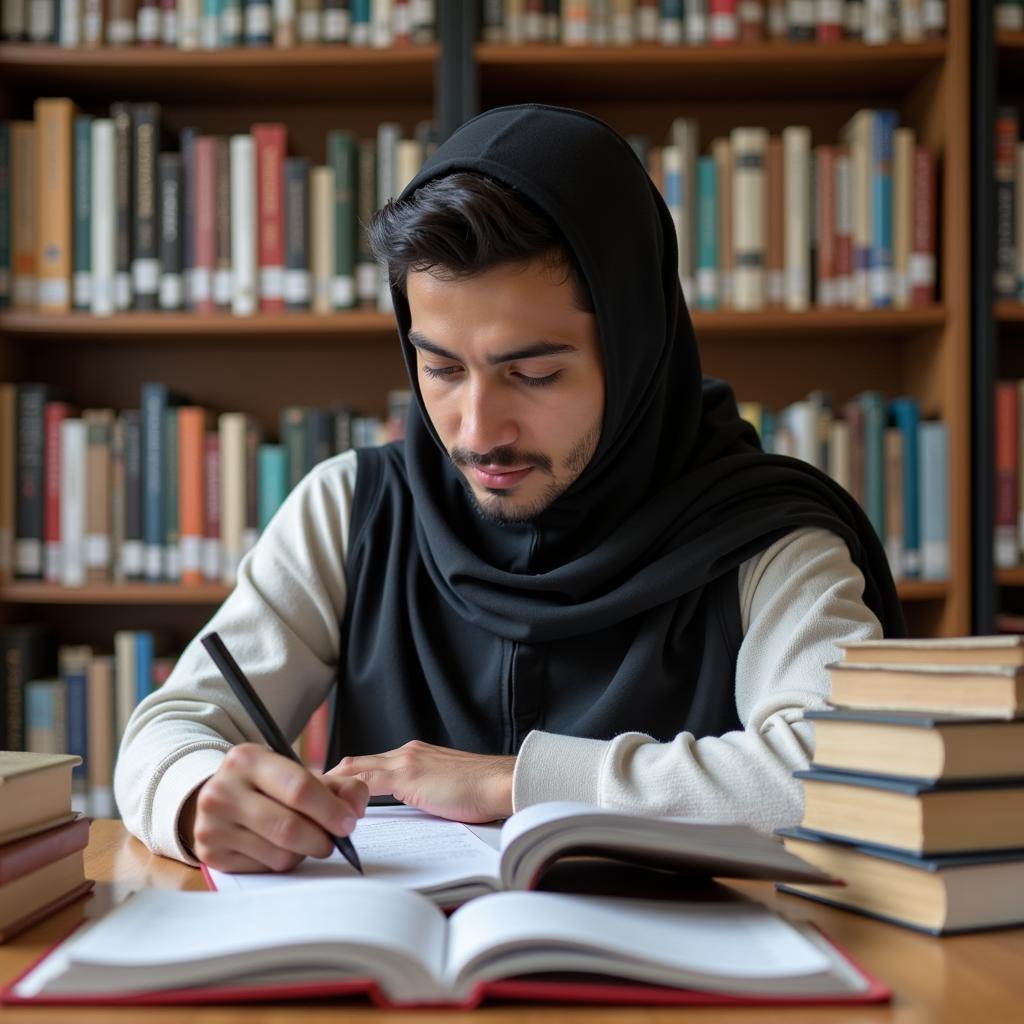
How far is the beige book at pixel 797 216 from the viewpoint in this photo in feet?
7.83

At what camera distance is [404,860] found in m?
0.87

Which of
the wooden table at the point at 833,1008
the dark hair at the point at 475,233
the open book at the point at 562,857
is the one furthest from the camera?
the dark hair at the point at 475,233

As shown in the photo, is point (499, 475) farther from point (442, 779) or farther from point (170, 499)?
point (170, 499)

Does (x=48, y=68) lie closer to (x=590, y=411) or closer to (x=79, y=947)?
(x=590, y=411)

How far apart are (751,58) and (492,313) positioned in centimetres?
141

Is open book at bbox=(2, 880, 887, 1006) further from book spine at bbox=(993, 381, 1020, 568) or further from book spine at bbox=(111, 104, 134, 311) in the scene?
book spine at bbox=(111, 104, 134, 311)

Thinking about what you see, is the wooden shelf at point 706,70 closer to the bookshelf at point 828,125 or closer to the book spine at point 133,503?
the bookshelf at point 828,125

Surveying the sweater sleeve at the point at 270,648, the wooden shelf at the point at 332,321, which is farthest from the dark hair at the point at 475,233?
the wooden shelf at the point at 332,321

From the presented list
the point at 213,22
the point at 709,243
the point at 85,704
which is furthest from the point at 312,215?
the point at 85,704

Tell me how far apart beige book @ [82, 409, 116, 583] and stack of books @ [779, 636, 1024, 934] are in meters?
1.87

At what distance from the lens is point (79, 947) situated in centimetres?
65

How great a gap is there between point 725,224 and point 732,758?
1572 mm

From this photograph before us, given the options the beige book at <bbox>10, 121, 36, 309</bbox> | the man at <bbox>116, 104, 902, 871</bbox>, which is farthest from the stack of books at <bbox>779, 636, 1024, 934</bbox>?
the beige book at <bbox>10, 121, 36, 309</bbox>

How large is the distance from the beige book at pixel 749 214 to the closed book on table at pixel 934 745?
1.68 metres
